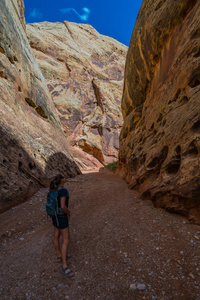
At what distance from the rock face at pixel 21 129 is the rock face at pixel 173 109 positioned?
5.18 m

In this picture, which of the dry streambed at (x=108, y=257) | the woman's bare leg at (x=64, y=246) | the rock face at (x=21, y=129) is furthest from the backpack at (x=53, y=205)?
the rock face at (x=21, y=129)

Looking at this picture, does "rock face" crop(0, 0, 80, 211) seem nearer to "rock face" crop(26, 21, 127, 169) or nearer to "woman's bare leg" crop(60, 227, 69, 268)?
"woman's bare leg" crop(60, 227, 69, 268)

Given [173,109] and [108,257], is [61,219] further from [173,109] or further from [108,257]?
[173,109]

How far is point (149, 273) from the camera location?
2549 millimetres

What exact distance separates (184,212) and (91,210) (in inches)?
125

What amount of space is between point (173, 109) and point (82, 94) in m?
27.5

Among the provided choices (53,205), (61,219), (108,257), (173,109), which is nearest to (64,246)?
(61,219)

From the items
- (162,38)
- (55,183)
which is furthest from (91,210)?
(162,38)

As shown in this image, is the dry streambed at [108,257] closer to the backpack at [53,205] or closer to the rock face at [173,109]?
the rock face at [173,109]

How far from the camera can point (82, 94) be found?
98.2 ft

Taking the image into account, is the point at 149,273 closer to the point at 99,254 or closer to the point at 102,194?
the point at 99,254

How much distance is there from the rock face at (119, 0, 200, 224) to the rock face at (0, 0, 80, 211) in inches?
204

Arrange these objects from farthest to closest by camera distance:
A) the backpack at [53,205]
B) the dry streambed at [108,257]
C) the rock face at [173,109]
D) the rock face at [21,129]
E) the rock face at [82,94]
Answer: the rock face at [82,94], the rock face at [21,129], the rock face at [173,109], the backpack at [53,205], the dry streambed at [108,257]

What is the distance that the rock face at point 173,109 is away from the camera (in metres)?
3.91
